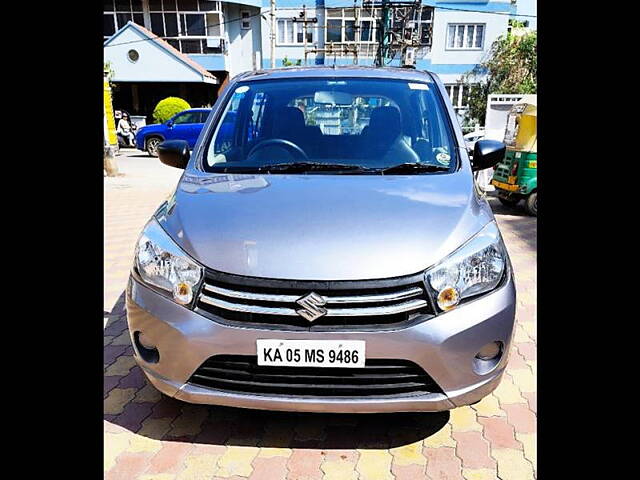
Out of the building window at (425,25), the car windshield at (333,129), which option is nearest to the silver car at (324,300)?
the car windshield at (333,129)

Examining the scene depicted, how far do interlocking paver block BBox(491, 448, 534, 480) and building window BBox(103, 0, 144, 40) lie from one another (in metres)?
30.3

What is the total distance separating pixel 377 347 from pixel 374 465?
630 millimetres

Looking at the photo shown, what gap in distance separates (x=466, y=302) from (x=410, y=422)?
802 millimetres

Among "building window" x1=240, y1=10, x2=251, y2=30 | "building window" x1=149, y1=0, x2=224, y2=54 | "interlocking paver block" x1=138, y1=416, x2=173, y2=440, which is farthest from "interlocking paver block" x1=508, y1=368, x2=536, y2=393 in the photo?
"building window" x1=240, y1=10, x2=251, y2=30

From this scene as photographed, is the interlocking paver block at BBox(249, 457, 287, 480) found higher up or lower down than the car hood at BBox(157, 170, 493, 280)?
lower down

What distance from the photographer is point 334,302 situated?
6.24 ft

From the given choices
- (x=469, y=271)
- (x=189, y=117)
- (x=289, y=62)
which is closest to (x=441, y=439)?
(x=469, y=271)

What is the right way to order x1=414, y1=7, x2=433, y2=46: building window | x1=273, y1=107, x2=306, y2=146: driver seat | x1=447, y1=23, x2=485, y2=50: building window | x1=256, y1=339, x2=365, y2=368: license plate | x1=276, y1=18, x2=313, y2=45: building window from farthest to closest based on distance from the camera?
1. x1=276, y1=18, x2=313, y2=45: building window
2. x1=414, y1=7, x2=433, y2=46: building window
3. x1=447, y1=23, x2=485, y2=50: building window
4. x1=273, y1=107, x2=306, y2=146: driver seat
5. x1=256, y1=339, x2=365, y2=368: license plate

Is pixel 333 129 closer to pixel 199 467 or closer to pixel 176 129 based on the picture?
pixel 199 467

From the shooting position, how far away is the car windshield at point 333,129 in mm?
2830

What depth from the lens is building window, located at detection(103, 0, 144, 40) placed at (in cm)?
2686

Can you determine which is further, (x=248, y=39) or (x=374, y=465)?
(x=248, y=39)


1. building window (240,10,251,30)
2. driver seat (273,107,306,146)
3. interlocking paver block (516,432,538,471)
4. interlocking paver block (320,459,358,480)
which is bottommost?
interlocking paver block (516,432,538,471)

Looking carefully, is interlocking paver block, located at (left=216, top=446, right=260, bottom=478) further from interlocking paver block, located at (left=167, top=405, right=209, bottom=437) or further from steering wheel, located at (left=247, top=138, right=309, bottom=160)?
steering wheel, located at (left=247, top=138, right=309, bottom=160)
